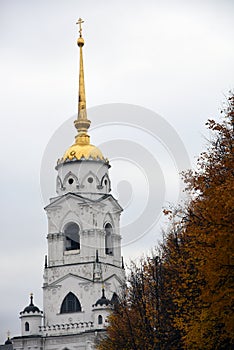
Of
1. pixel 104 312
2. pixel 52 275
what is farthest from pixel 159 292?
pixel 52 275

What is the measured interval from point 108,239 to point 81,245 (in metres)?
3.49

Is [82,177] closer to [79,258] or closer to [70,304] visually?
[79,258]

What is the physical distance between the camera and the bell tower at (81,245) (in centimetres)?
6419

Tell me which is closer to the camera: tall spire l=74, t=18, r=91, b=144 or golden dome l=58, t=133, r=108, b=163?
golden dome l=58, t=133, r=108, b=163

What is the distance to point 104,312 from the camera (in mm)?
61906

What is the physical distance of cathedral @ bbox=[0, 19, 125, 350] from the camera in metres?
63.5

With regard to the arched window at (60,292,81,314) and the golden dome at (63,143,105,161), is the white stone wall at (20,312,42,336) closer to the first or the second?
the arched window at (60,292,81,314)

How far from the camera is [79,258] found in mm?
65938

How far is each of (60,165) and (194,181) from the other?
40.9 meters

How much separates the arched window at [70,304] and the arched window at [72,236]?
4.27 metres

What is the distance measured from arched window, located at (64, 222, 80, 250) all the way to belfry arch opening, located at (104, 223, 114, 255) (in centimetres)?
264

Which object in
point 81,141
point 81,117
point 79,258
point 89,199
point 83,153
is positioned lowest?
point 79,258

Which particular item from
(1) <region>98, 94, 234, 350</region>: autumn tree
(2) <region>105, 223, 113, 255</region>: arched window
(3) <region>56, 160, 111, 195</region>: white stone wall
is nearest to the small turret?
(2) <region>105, 223, 113, 255</region>: arched window

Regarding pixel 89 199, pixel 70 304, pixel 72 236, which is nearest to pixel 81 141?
pixel 89 199
